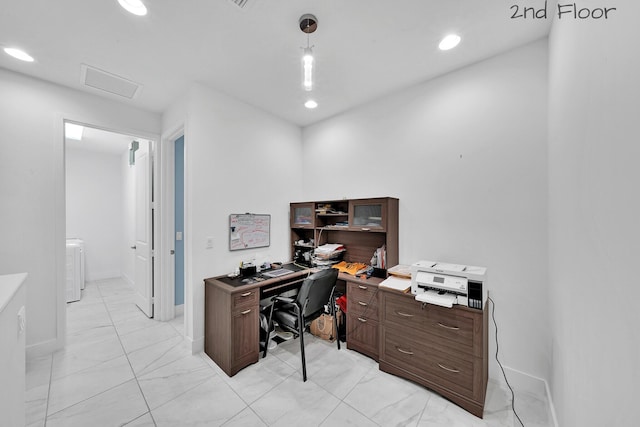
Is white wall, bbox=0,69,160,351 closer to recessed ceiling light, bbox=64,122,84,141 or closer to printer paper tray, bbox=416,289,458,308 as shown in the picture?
recessed ceiling light, bbox=64,122,84,141

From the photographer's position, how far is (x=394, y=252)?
2535 millimetres

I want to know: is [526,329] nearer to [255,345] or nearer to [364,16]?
[255,345]

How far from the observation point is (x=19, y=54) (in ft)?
6.63

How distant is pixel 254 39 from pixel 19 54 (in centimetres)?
208

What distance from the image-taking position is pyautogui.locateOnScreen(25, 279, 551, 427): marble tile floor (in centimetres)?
165

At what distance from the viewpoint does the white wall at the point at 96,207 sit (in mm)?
4832

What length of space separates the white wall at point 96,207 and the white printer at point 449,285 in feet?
21.1

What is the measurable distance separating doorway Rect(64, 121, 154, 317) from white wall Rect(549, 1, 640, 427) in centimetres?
503

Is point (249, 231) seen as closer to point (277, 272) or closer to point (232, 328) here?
point (277, 272)

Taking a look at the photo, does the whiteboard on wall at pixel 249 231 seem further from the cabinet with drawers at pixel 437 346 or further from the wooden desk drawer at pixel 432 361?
the wooden desk drawer at pixel 432 361

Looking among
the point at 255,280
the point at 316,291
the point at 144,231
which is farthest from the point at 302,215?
the point at 144,231

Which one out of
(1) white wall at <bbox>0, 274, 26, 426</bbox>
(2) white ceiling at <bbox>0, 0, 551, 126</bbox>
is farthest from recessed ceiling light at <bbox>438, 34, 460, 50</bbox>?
(1) white wall at <bbox>0, 274, 26, 426</bbox>

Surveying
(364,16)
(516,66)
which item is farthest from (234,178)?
(516,66)

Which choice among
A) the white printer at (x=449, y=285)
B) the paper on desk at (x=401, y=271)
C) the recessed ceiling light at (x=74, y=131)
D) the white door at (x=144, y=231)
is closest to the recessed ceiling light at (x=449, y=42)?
the white printer at (x=449, y=285)
